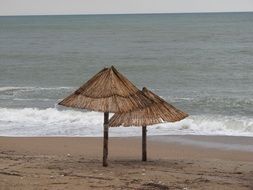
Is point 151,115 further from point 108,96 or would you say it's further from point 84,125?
point 84,125

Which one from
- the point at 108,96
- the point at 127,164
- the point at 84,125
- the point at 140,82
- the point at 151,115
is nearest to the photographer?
the point at 108,96

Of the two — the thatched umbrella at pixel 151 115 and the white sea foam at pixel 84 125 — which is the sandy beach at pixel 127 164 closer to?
the thatched umbrella at pixel 151 115

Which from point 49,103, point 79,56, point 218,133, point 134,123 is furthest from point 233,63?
point 134,123

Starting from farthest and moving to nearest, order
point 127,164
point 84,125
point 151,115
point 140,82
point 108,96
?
1. point 140,82
2. point 84,125
3. point 127,164
4. point 151,115
5. point 108,96

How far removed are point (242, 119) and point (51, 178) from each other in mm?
11763

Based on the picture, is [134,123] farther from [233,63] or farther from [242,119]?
[233,63]

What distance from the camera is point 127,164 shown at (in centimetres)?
1256

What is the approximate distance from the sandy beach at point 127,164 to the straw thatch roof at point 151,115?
3.21 ft

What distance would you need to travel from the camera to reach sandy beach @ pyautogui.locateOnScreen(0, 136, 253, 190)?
1045 cm

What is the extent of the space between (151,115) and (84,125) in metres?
8.47

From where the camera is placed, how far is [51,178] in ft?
34.9

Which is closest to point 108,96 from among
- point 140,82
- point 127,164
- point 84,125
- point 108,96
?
point 108,96

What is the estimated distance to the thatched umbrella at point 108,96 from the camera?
434 inches

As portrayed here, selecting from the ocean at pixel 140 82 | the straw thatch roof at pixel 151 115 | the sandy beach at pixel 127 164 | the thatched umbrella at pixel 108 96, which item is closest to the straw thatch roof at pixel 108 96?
the thatched umbrella at pixel 108 96
